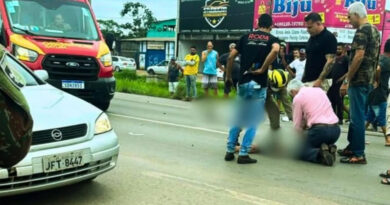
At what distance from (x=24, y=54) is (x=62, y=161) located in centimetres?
504

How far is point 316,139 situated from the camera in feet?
20.8

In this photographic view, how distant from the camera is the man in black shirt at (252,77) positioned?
6156 millimetres

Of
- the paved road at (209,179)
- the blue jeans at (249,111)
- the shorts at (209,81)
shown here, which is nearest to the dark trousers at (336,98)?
the paved road at (209,179)

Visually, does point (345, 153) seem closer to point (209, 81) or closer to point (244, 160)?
point (244, 160)

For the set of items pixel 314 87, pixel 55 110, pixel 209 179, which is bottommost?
pixel 209 179

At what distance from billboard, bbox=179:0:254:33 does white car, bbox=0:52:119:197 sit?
1295 inches

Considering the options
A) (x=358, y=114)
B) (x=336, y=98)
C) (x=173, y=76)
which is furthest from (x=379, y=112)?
(x=173, y=76)

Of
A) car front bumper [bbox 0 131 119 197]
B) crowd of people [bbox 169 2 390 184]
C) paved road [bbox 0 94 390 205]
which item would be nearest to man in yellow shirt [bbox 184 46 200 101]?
paved road [bbox 0 94 390 205]

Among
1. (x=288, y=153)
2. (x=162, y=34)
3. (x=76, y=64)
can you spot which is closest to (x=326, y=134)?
Answer: (x=288, y=153)

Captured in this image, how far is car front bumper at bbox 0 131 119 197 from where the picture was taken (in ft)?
12.3

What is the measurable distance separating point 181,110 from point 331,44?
632 cm

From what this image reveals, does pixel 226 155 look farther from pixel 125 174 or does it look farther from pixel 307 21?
pixel 307 21

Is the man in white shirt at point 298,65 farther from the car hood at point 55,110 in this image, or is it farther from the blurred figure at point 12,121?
the blurred figure at point 12,121

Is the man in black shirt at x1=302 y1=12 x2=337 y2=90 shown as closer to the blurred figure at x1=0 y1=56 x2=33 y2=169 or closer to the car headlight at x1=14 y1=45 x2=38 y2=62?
the car headlight at x1=14 y1=45 x2=38 y2=62
